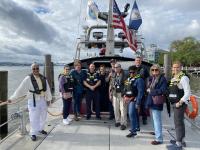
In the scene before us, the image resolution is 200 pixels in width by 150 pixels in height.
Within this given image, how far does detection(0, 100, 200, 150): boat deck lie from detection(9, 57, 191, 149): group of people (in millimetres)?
226

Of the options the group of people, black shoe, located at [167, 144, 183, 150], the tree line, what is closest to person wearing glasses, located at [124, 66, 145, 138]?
the group of people

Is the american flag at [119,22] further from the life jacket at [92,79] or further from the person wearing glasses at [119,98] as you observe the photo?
the person wearing glasses at [119,98]

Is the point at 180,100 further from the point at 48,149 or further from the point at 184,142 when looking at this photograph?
the point at 48,149

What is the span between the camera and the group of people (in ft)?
21.2

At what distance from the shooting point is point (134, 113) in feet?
24.3

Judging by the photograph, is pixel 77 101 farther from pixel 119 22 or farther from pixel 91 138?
pixel 119 22

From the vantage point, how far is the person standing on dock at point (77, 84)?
9059mm

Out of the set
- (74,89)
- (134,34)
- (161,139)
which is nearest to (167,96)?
(161,139)

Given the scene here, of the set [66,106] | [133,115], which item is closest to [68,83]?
[66,106]

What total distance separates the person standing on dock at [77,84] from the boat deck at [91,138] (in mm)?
453

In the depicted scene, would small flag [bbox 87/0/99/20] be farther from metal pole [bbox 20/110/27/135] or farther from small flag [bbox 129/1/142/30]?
metal pole [bbox 20/110/27/135]

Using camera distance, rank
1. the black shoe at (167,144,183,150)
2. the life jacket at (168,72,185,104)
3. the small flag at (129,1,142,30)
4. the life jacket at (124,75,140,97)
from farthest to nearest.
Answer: the small flag at (129,1,142,30), the life jacket at (124,75,140,97), the black shoe at (167,144,183,150), the life jacket at (168,72,185,104)

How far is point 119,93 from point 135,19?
7313 millimetres

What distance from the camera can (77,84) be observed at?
29.9 feet
